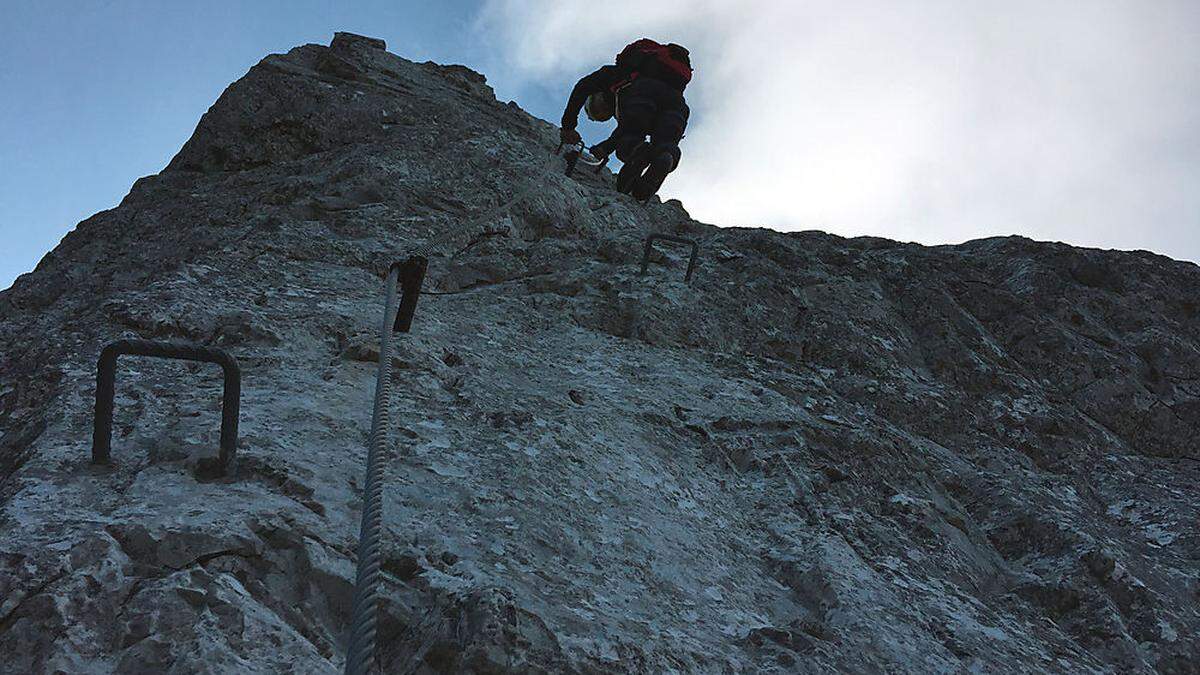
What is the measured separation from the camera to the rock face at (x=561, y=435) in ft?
9.46

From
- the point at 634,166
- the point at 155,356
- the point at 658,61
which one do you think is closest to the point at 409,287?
the point at 155,356

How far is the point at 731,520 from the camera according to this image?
15.3 ft

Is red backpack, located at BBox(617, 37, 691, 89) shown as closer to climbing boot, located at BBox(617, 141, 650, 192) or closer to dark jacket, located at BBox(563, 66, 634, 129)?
dark jacket, located at BBox(563, 66, 634, 129)

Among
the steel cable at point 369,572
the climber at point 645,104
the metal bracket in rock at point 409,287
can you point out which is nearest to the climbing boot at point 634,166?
the climber at point 645,104

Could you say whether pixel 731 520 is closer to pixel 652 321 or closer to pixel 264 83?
pixel 652 321

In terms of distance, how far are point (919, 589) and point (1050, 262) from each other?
23.4 feet

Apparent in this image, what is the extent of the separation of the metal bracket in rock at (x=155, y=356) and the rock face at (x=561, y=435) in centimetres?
11

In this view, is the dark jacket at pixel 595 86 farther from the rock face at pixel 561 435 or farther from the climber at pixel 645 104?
the rock face at pixel 561 435

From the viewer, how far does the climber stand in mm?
8109

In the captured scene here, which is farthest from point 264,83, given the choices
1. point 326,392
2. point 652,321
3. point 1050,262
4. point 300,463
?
point 1050,262

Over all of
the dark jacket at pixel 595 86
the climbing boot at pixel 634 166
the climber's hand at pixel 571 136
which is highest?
the dark jacket at pixel 595 86

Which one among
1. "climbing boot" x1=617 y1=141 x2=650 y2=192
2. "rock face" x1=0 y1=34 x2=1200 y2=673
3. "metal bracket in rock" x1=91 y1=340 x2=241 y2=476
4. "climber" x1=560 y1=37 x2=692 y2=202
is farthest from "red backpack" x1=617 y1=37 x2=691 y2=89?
"metal bracket in rock" x1=91 y1=340 x2=241 y2=476

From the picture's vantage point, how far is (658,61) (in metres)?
8.13

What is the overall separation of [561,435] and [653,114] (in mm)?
4501
